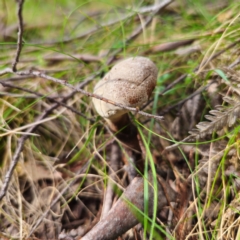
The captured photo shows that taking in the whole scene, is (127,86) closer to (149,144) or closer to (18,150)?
(149,144)

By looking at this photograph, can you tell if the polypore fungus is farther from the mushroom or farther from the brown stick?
the brown stick

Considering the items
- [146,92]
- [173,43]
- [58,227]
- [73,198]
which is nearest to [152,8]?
[173,43]

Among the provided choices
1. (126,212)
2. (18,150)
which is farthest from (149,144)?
(18,150)

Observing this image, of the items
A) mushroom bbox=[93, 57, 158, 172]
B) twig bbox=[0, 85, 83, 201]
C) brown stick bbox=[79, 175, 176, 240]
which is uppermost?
mushroom bbox=[93, 57, 158, 172]

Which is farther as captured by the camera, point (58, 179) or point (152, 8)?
point (152, 8)

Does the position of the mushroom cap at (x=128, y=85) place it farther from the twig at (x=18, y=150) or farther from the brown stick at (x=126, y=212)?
the twig at (x=18, y=150)

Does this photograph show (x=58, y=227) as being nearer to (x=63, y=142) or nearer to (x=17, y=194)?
(x=17, y=194)

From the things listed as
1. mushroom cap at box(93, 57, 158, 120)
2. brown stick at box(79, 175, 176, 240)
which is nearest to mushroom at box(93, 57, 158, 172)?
mushroom cap at box(93, 57, 158, 120)

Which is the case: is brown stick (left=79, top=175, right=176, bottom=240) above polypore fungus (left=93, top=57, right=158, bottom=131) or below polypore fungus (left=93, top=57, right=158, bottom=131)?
below
